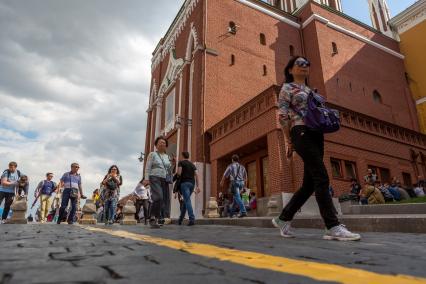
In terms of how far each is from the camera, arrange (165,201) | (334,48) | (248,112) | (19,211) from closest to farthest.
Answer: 1. (165,201)
2. (19,211)
3. (248,112)
4. (334,48)

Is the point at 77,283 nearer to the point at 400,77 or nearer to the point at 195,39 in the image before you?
the point at 195,39

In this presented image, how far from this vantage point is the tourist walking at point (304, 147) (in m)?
3.58

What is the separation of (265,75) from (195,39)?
505 cm

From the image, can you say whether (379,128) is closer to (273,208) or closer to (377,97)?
(273,208)

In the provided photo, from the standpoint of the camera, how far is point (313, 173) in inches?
144

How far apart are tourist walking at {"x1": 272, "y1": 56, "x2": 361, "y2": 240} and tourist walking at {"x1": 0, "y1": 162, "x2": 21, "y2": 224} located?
8.92 meters

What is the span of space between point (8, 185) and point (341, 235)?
979 cm

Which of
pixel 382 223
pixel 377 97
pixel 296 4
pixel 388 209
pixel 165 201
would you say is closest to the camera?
pixel 382 223

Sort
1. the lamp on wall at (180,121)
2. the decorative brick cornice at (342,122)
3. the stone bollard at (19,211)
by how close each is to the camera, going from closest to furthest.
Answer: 1. the stone bollard at (19,211)
2. the decorative brick cornice at (342,122)
3. the lamp on wall at (180,121)

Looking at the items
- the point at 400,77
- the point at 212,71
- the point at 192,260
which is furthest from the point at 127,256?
the point at 400,77

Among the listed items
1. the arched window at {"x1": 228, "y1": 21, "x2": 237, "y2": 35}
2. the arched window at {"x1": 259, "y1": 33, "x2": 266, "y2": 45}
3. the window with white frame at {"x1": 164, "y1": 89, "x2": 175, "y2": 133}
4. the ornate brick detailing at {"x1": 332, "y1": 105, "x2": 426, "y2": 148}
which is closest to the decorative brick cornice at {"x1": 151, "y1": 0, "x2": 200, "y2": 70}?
the arched window at {"x1": 228, "y1": 21, "x2": 237, "y2": 35}

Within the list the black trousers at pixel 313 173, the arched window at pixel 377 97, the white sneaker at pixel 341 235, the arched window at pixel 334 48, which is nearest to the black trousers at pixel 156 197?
the black trousers at pixel 313 173

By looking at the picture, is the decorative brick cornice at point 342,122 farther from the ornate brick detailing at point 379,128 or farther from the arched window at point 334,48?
the arched window at point 334,48

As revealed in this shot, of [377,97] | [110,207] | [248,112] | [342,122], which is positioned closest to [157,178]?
[110,207]
